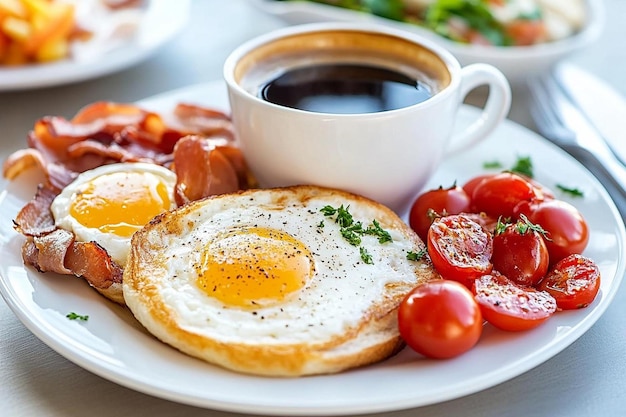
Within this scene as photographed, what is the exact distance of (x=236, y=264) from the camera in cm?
258

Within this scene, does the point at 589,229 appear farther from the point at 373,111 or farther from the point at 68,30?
the point at 68,30

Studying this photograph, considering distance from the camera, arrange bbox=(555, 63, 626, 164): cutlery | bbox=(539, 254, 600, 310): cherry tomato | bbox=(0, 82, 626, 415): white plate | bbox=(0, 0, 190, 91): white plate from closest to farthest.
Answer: bbox=(0, 82, 626, 415): white plate
bbox=(539, 254, 600, 310): cherry tomato
bbox=(555, 63, 626, 164): cutlery
bbox=(0, 0, 190, 91): white plate

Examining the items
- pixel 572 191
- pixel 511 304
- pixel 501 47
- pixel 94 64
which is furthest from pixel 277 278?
pixel 501 47

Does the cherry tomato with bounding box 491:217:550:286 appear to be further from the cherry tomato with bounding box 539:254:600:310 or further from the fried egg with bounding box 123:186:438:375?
the fried egg with bounding box 123:186:438:375

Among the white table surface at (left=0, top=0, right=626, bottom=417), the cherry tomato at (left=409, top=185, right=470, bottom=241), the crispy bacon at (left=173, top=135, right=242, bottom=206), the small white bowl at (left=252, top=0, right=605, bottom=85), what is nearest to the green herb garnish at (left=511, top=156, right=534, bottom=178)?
the cherry tomato at (left=409, top=185, right=470, bottom=241)

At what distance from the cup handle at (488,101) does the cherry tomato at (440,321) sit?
1.19 m

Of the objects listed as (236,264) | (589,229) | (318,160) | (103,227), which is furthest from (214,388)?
(589,229)

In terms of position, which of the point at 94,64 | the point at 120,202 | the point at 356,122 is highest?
the point at 356,122

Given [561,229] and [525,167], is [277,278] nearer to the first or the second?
[561,229]

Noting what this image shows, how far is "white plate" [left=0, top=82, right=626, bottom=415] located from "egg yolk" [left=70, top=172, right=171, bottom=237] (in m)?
0.25

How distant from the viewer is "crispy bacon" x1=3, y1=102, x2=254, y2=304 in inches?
106

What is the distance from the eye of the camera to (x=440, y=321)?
232 centimetres

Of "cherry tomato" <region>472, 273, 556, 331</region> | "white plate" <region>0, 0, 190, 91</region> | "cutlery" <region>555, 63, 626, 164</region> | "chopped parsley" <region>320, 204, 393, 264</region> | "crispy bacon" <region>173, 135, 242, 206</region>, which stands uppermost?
"cherry tomato" <region>472, 273, 556, 331</region>

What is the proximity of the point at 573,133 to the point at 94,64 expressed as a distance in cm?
252
